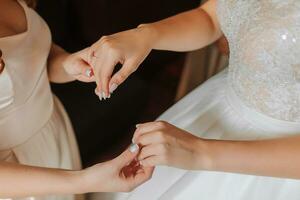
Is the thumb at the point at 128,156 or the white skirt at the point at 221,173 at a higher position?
the thumb at the point at 128,156

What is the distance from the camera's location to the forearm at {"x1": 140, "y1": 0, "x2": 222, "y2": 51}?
0.94 meters

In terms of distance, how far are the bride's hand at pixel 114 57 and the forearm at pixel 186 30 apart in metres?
0.05

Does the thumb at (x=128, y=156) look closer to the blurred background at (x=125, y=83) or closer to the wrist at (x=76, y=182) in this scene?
the wrist at (x=76, y=182)

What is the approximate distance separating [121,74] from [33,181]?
231 mm

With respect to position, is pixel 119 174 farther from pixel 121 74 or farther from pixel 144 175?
pixel 121 74

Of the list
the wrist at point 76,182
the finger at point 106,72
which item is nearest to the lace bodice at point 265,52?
the finger at point 106,72

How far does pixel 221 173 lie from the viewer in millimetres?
930

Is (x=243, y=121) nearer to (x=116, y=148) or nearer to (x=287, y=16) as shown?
(x=287, y=16)

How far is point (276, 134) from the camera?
90cm

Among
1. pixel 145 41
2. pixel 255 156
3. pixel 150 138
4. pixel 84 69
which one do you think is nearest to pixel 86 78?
pixel 84 69

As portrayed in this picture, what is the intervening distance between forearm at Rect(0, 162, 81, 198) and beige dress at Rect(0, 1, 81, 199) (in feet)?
0.48

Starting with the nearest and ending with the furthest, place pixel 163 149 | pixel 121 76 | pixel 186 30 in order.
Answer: pixel 163 149 → pixel 121 76 → pixel 186 30

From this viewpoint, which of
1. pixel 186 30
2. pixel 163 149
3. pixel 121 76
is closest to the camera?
pixel 163 149

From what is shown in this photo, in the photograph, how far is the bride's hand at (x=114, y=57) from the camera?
0.83m
